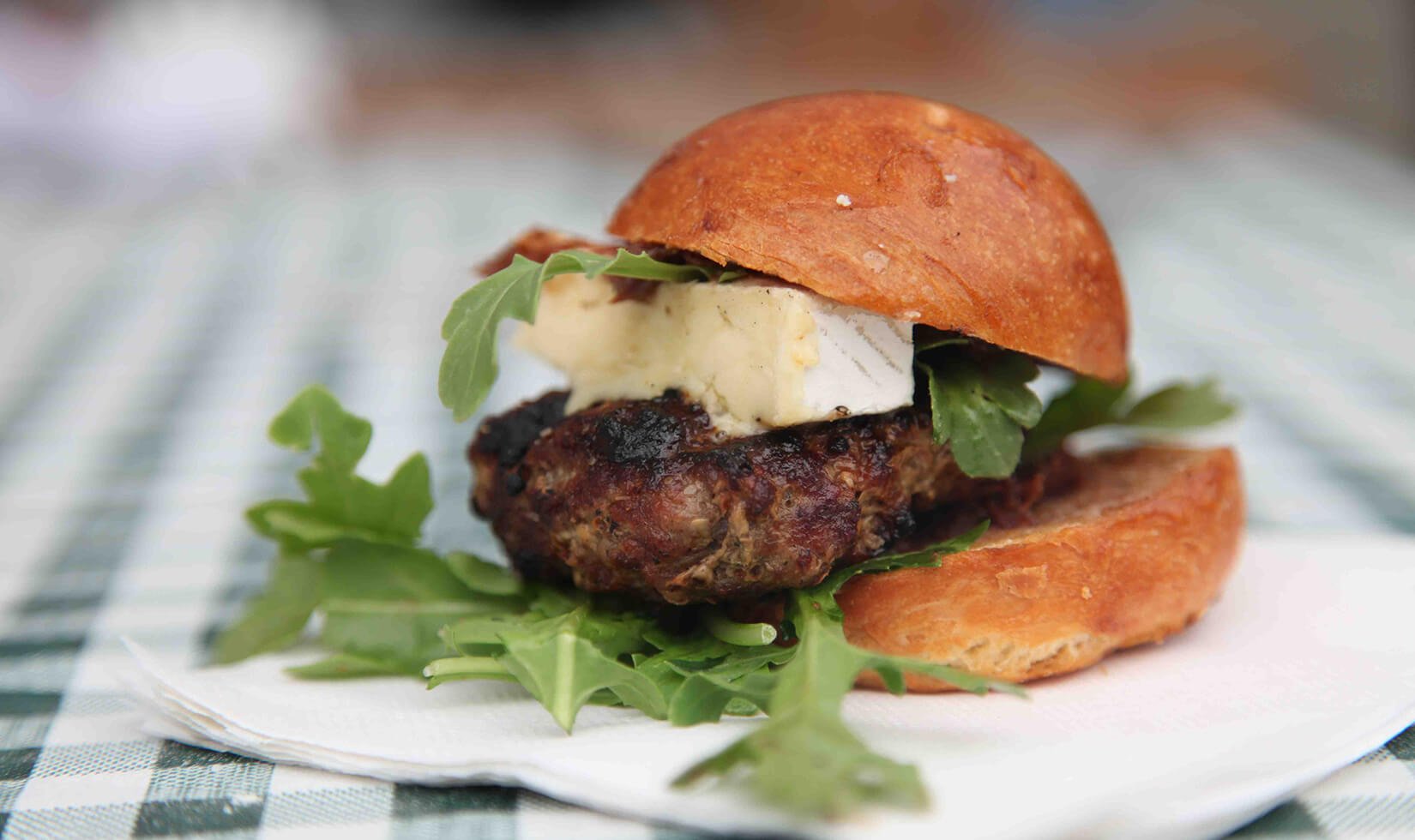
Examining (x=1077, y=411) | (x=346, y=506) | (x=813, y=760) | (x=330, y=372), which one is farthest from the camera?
(x=330, y=372)

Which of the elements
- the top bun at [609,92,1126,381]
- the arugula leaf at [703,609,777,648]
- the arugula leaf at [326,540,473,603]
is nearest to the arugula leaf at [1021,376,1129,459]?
the top bun at [609,92,1126,381]

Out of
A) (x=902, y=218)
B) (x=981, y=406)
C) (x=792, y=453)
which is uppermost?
(x=902, y=218)

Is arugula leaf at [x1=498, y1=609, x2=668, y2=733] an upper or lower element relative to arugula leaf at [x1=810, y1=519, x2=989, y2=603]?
lower

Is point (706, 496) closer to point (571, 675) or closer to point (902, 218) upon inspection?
point (571, 675)

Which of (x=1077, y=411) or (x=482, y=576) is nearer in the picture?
(x=482, y=576)

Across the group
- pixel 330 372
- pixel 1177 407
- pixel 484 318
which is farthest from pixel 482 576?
pixel 330 372

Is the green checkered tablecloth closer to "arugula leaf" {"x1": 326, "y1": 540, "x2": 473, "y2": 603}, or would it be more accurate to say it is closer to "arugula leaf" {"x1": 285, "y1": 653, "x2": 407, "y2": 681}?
"arugula leaf" {"x1": 285, "y1": 653, "x2": 407, "y2": 681}
